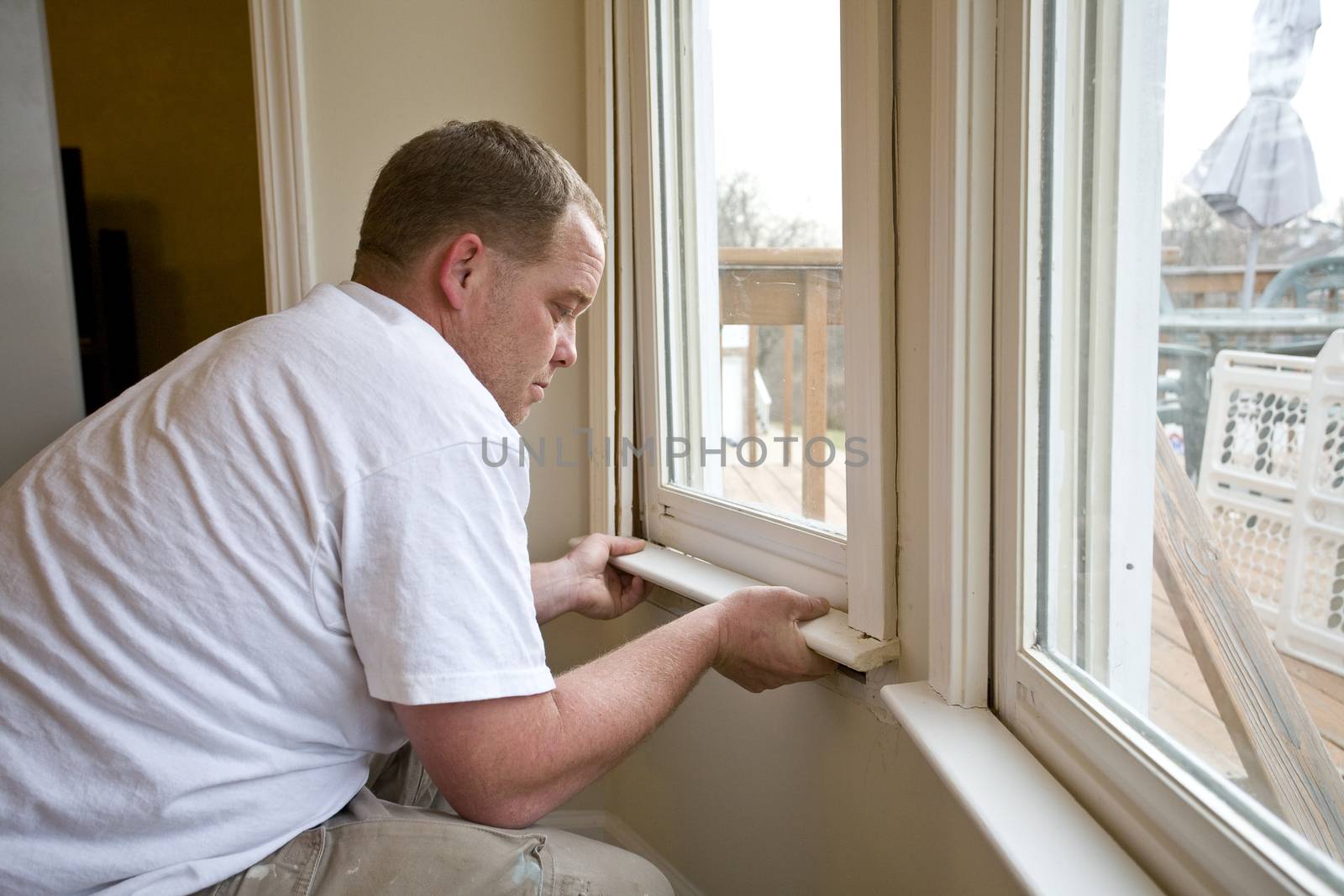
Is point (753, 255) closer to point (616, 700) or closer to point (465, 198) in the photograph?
point (465, 198)

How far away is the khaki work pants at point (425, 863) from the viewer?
809mm

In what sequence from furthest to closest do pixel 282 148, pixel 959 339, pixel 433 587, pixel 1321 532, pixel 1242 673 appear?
pixel 282 148
pixel 959 339
pixel 433 587
pixel 1242 673
pixel 1321 532

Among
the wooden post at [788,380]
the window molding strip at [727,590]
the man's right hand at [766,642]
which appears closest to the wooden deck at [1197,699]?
the window molding strip at [727,590]

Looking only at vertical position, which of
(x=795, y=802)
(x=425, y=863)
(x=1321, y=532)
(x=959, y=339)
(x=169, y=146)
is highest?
(x=169, y=146)

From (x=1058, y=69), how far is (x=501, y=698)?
788 millimetres

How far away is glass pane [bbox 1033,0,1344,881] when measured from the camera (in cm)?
51

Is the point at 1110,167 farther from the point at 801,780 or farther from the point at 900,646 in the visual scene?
the point at 801,780

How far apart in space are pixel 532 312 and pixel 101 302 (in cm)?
299

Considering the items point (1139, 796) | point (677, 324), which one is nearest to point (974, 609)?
point (1139, 796)

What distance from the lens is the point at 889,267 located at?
989mm

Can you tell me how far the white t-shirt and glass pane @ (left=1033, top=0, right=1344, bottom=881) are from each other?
0.55m

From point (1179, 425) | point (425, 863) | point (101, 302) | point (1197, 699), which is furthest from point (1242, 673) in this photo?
point (101, 302)

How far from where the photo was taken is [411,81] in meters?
1.66

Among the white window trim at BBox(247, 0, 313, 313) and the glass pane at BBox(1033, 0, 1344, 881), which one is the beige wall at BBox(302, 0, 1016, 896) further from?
the glass pane at BBox(1033, 0, 1344, 881)
